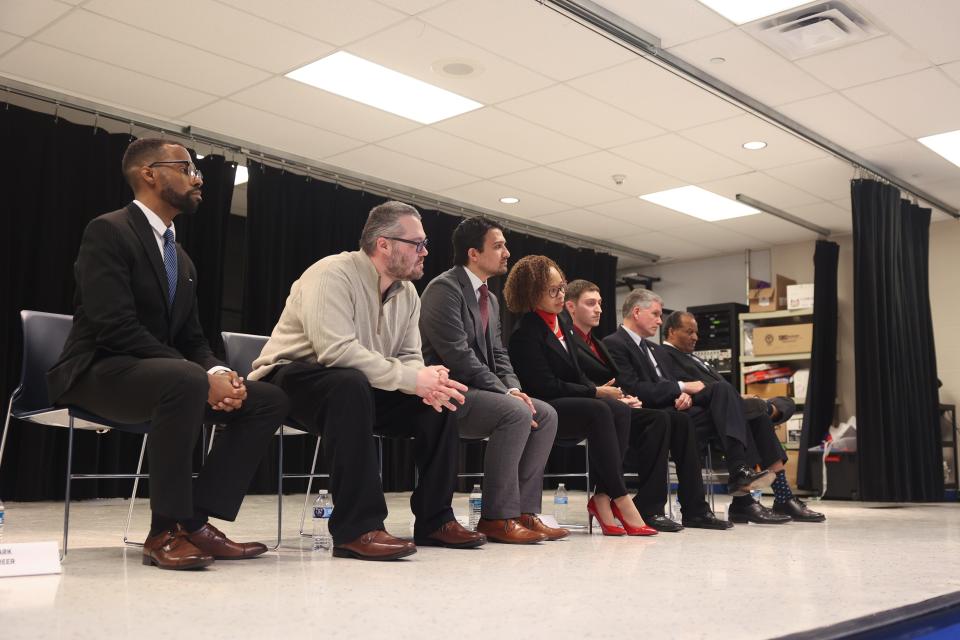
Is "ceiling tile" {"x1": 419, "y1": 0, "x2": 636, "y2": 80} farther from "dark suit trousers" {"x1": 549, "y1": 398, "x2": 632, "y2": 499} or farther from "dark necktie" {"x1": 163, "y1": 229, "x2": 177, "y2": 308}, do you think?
"dark necktie" {"x1": 163, "y1": 229, "x2": 177, "y2": 308}

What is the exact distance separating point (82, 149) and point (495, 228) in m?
3.46

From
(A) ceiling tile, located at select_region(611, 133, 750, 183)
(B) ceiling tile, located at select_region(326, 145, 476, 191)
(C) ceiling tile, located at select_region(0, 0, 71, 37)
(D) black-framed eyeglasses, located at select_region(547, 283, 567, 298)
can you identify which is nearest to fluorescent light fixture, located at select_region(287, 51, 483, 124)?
(B) ceiling tile, located at select_region(326, 145, 476, 191)

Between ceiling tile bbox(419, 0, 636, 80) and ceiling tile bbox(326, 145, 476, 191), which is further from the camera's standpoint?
ceiling tile bbox(326, 145, 476, 191)

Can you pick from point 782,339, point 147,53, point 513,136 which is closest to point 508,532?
point 147,53

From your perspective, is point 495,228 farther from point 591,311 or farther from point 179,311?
point 179,311

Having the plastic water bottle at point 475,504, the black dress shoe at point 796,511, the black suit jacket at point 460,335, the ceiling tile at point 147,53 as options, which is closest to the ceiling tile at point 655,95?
the ceiling tile at point 147,53

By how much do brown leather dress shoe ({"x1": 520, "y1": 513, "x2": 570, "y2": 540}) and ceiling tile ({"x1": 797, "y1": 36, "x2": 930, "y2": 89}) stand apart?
9.94 ft

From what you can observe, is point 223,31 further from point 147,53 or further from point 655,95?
point 655,95

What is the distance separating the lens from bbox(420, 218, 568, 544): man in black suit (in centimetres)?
306

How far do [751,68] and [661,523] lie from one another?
2.65 metres

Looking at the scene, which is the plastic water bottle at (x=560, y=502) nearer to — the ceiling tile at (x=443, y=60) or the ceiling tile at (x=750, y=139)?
the ceiling tile at (x=443, y=60)

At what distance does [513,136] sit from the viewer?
19.6 feet

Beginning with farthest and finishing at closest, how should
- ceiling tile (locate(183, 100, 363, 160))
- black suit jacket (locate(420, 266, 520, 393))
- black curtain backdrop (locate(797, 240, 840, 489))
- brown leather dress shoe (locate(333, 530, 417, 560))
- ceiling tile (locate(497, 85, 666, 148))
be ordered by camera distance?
black curtain backdrop (locate(797, 240, 840, 489)) → ceiling tile (locate(183, 100, 363, 160)) → ceiling tile (locate(497, 85, 666, 148)) → black suit jacket (locate(420, 266, 520, 393)) → brown leather dress shoe (locate(333, 530, 417, 560))

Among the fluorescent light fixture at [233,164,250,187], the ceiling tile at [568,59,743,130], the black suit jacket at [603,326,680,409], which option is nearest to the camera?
the black suit jacket at [603,326,680,409]
